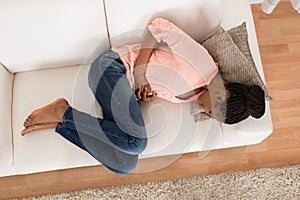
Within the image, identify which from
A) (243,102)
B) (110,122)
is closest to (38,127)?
(110,122)

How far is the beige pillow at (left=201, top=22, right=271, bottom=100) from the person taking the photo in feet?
4.01

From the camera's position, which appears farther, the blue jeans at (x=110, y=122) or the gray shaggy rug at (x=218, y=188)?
the gray shaggy rug at (x=218, y=188)

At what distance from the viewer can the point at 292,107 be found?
170 cm

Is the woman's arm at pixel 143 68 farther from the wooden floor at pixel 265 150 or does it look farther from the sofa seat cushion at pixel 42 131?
the wooden floor at pixel 265 150

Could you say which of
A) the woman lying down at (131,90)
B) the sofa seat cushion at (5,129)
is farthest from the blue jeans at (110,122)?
the sofa seat cushion at (5,129)

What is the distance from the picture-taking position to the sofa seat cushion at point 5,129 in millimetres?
1312

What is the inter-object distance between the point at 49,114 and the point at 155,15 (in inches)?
18.8

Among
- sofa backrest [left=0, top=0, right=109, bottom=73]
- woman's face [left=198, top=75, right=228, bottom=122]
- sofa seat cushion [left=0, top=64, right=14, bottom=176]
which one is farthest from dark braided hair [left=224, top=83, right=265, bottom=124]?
sofa seat cushion [left=0, top=64, right=14, bottom=176]

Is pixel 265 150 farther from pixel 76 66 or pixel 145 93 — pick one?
pixel 76 66

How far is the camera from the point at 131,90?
4.29 ft

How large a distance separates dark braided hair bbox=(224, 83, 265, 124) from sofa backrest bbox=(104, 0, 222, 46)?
24 cm

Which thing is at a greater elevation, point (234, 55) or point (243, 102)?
point (234, 55)

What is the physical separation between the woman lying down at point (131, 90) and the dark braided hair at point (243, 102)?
4 cm

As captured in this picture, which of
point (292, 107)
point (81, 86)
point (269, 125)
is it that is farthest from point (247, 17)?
point (81, 86)
